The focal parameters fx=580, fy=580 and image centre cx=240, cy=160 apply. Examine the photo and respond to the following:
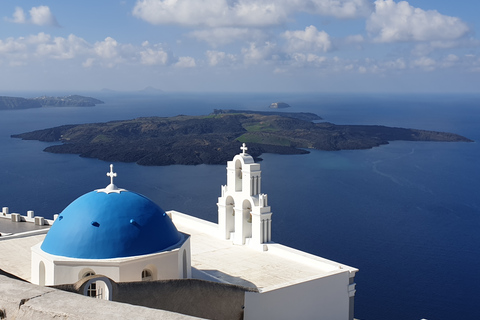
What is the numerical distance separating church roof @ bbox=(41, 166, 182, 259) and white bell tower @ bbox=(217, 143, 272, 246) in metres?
4.63

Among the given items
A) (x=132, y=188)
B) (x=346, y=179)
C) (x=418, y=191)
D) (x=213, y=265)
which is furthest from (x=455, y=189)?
→ (x=213, y=265)

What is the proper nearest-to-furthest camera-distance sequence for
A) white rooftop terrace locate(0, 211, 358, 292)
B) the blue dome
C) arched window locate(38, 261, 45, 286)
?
the blue dome, arched window locate(38, 261, 45, 286), white rooftop terrace locate(0, 211, 358, 292)

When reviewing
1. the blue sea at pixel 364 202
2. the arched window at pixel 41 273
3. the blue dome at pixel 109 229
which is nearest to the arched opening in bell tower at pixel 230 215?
the blue dome at pixel 109 229

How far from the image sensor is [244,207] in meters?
17.6

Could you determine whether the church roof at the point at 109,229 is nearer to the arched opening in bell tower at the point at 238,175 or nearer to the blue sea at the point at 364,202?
the arched opening in bell tower at the point at 238,175

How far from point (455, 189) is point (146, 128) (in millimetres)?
58506

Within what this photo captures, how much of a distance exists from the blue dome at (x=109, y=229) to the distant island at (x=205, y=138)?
200 feet

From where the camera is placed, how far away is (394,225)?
45.4 metres

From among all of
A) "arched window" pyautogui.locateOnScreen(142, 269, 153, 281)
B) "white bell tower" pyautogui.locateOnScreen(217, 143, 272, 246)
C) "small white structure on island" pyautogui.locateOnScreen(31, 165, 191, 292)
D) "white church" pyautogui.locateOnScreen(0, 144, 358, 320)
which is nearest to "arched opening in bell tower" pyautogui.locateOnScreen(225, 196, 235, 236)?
"white bell tower" pyautogui.locateOnScreen(217, 143, 272, 246)

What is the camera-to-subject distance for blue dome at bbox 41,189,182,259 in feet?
39.0

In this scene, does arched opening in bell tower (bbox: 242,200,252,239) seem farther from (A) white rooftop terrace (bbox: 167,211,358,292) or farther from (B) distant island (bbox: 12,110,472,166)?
(B) distant island (bbox: 12,110,472,166)

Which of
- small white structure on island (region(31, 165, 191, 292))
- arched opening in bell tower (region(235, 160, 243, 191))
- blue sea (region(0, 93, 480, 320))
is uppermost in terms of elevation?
arched opening in bell tower (region(235, 160, 243, 191))

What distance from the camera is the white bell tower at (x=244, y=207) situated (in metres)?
17.0

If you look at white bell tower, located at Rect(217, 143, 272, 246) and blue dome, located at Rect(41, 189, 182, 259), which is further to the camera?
white bell tower, located at Rect(217, 143, 272, 246)
